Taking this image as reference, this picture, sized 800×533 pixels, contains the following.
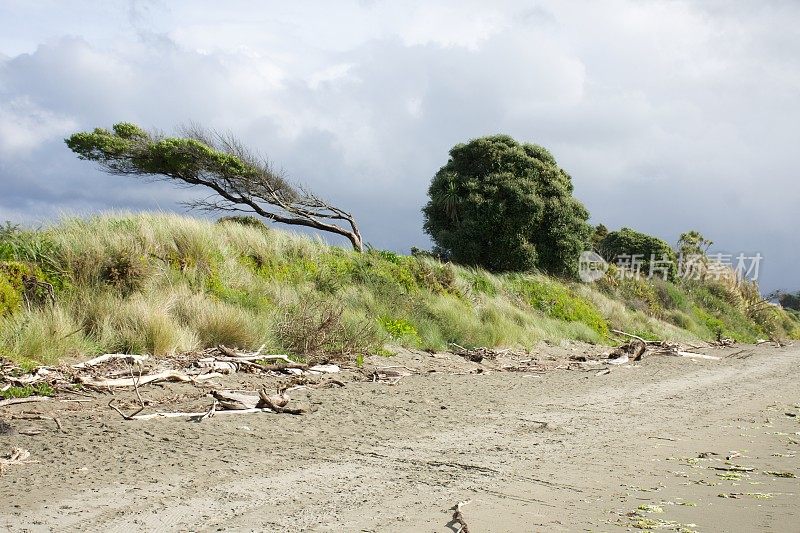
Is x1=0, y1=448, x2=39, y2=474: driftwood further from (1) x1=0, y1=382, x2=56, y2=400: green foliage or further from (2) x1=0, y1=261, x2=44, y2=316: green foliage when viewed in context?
(2) x1=0, y1=261, x2=44, y2=316: green foliage

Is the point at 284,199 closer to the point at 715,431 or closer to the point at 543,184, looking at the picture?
the point at 543,184

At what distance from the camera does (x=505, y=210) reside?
27.2 meters

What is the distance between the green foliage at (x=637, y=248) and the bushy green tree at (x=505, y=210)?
13.0 m

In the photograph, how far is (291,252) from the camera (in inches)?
→ 676

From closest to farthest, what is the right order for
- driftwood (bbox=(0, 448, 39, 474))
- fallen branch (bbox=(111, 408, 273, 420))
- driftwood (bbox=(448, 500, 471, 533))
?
1. driftwood (bbox=(448, 500, 471, 533))
2. driftwood (bbox=(0, 448, 39, 474))
3. fallen branch (bbox=(111, 408, 273, 420))

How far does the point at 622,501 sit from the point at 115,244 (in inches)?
388

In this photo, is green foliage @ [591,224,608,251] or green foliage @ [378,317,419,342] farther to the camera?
green foliage @ [591,224,608,251]

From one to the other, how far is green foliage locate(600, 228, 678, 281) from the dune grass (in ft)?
66.8

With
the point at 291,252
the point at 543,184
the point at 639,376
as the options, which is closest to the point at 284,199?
the point at 543,184

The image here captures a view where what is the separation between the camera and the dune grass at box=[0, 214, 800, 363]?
33.8 ft

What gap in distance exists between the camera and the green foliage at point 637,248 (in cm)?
4138

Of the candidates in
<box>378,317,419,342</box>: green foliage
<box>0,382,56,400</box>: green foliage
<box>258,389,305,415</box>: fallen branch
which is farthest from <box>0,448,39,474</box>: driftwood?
<box>378,317,419,342</box>: green foliage

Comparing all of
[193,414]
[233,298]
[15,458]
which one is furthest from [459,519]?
[233,298]

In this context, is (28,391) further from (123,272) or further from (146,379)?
(123,272)
